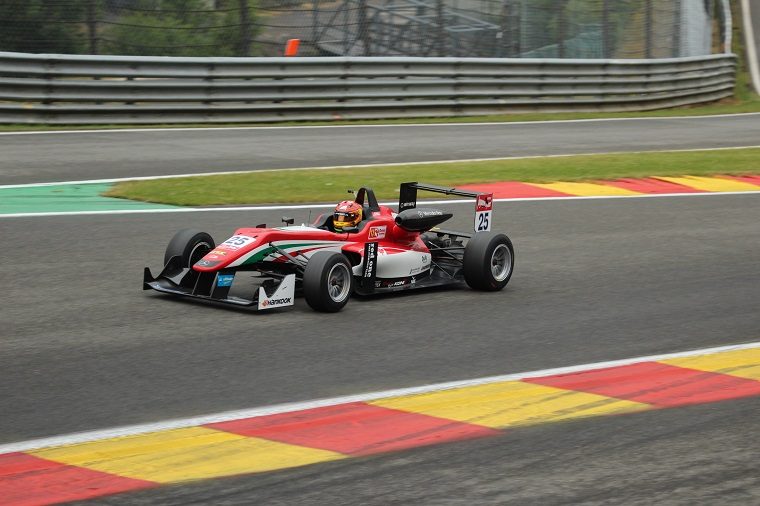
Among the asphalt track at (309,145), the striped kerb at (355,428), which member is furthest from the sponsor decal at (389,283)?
→ the asphalt track at (309,145)

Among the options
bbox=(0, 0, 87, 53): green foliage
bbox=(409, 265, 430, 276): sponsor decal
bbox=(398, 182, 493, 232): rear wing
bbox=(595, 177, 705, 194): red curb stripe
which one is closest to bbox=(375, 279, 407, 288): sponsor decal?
bbox=(409, 265, 430, 276): sponsor decal

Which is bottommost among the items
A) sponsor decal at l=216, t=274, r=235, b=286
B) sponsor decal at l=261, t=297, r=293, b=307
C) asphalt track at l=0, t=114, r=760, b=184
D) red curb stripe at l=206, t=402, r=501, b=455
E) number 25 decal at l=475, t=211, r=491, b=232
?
red curb stripe at l=206, t=402, r=501, b=455

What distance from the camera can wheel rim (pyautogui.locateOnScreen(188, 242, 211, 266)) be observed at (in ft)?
28.2

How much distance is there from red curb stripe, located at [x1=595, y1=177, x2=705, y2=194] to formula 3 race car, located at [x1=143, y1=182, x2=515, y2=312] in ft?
19.4

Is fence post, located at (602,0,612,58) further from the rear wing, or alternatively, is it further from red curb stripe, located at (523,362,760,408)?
red curb stripe, located at (523,362,760,408)

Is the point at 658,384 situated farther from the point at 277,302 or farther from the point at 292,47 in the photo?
the point at 292,47

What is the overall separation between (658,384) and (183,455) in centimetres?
300

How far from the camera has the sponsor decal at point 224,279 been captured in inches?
317

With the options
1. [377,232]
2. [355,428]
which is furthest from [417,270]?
[355,428]

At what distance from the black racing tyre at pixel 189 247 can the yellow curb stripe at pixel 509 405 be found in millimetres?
2845

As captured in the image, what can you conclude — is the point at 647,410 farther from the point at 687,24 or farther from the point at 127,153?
the point at 687,24

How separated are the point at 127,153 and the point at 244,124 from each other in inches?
178

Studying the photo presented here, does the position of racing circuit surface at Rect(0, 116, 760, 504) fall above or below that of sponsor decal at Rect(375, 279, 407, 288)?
below

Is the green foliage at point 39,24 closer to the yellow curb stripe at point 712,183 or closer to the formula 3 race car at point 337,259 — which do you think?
the yellow curb stripe at point 712,183
